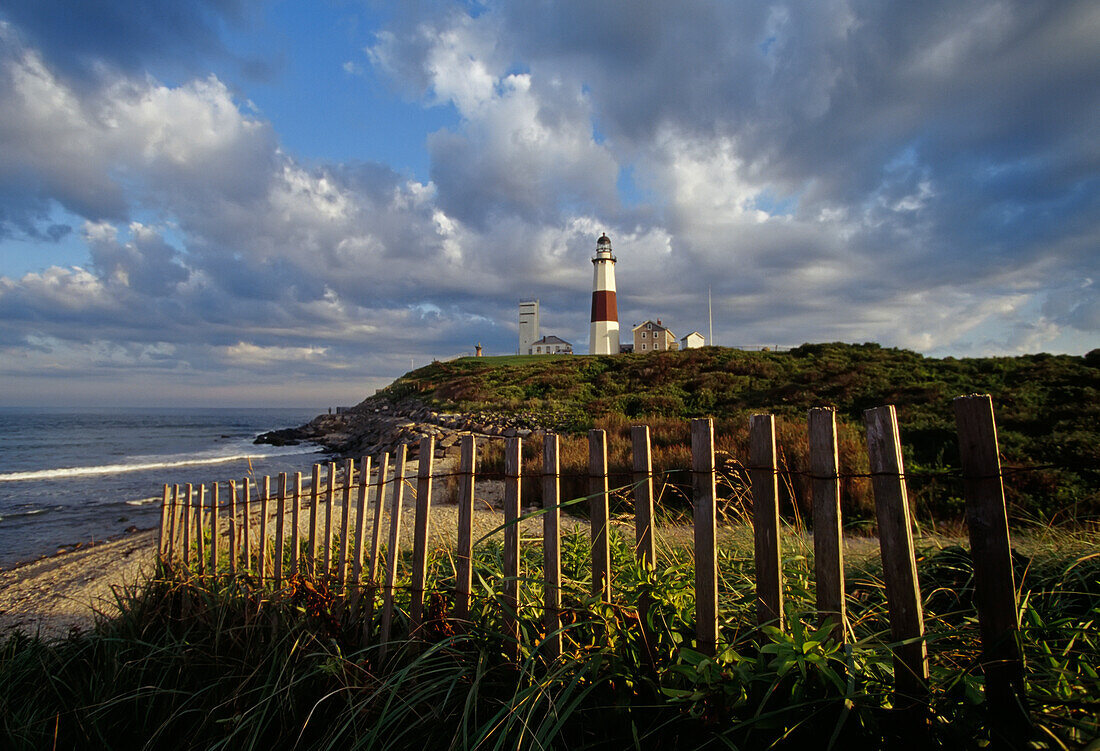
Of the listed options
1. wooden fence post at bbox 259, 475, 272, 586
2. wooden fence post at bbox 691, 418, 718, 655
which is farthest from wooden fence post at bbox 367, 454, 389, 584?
wooden fence post at bbox 691, 418, 718, 655

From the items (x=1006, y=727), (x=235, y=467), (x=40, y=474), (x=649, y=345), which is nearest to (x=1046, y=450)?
(x=1006, y=727)

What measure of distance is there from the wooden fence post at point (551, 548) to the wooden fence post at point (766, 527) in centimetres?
89

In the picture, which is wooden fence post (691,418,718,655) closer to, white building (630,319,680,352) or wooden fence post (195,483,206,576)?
wooden fence post (195,483,206,576)

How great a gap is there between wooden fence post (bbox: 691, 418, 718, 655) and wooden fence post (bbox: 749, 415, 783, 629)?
7.1 inches

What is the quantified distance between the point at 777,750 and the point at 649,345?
56.1 metres

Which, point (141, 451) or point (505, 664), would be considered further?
point (141, 451)

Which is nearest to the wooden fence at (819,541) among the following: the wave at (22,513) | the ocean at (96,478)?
the ocean at (96,478)

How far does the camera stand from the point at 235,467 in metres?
24.9

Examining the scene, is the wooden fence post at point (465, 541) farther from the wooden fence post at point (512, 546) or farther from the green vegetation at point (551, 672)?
the wooden fence post at point (512, 546)

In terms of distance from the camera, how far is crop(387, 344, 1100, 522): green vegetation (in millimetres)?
7934

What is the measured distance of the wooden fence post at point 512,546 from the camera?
276 centimetres

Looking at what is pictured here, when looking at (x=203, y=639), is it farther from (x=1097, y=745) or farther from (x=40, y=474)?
(x=40, y=474)

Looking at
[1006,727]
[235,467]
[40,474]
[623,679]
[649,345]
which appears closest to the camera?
[1006,727]

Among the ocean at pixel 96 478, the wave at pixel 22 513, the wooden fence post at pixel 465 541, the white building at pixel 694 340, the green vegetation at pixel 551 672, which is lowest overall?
the wave at pixel 22 513
